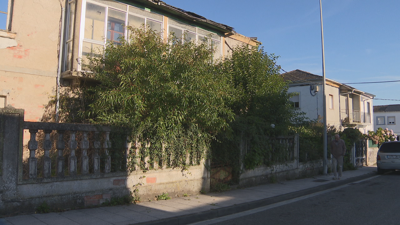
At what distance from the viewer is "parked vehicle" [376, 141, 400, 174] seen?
15625mm

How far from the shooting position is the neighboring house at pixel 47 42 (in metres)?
8.75

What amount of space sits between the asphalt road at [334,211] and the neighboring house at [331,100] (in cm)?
1673

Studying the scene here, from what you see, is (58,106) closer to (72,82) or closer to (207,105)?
(72,82)

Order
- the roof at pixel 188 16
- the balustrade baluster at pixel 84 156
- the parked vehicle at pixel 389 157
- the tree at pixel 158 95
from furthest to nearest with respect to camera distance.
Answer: the parked vehicle at pixel 389 157, the roof at pixel 188 16, the tree at pixel 158 95, the balustrade baluster at pixel 84 156

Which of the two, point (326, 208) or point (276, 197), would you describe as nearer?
point (326, 208)

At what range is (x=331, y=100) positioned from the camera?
99.1ft

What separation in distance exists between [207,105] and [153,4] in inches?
212

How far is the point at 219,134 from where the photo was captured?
962 centimetres

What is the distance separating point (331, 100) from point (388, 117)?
30.4 m

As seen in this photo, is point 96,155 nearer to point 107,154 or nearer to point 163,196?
point 107,154

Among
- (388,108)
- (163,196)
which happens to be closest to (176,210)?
(163,196)

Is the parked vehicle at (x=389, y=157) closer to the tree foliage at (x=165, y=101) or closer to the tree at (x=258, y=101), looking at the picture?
the tree at (x=258, y=101)

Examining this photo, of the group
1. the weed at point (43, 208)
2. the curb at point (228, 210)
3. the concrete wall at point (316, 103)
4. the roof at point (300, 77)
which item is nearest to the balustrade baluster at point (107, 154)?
the weed at point (43, 208)

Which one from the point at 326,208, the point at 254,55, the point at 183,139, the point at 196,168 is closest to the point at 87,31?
the point at 183,139
